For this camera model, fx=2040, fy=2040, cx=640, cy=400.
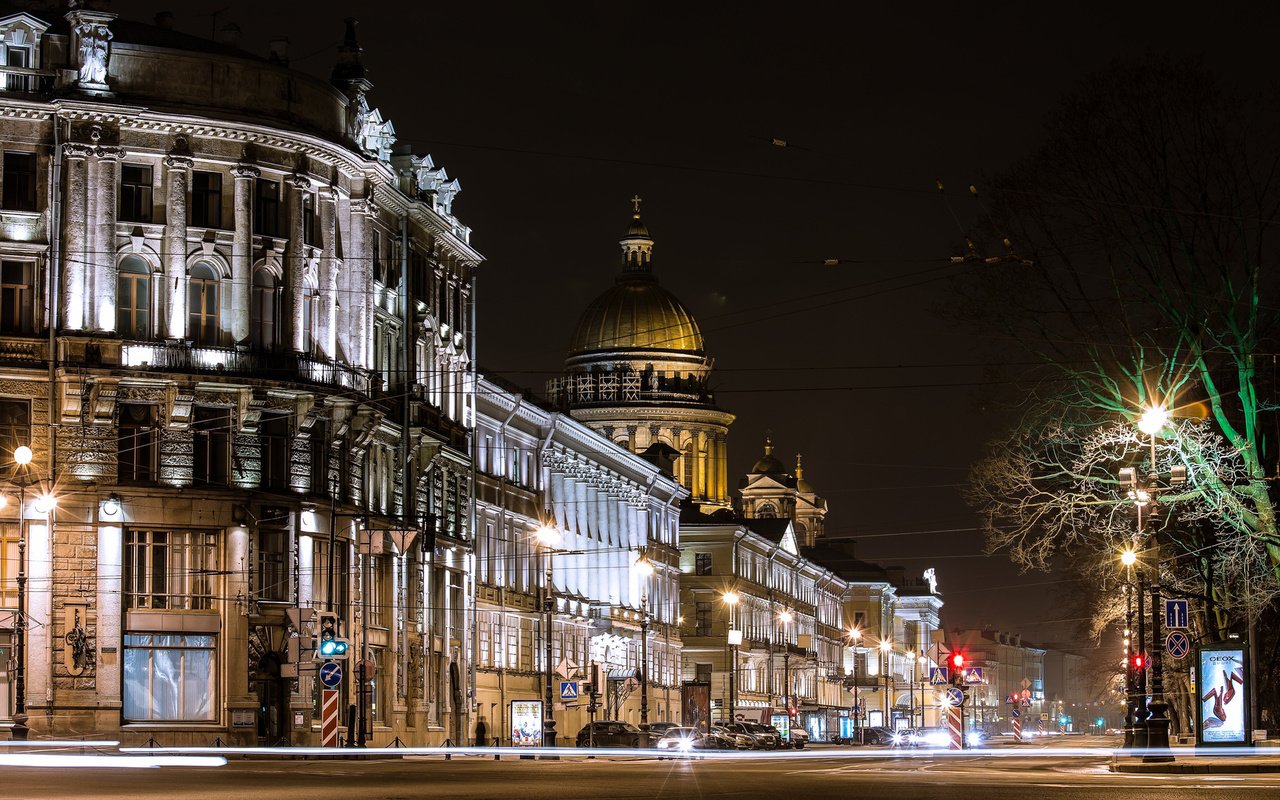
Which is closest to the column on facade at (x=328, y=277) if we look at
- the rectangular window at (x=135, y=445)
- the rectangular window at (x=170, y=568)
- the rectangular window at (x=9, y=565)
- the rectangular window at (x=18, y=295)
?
the rectangular window at (x=135, y=445)

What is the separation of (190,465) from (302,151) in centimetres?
1046

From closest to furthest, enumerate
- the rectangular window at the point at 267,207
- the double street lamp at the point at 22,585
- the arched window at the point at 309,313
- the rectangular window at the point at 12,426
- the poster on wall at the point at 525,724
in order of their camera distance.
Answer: the double street lamp at the point at 22,585, the rectangular window at the point at 12,426, the rectangular window at the point at 267,207, the arched window at the point at 309,313, the poster on wall at the point at 525,724

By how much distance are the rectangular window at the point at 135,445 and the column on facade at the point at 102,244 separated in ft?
8.72

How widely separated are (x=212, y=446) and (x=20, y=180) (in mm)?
9411

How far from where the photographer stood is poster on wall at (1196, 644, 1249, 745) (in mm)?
47125

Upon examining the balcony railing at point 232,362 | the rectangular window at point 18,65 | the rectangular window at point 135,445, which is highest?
the rectangular window at point 18,65

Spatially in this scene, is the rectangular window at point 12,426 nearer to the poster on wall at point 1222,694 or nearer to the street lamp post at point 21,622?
the street lamp post at point 21,622

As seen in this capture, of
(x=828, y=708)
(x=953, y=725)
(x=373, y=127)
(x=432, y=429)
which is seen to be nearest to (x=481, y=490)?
(x=432, y=429)

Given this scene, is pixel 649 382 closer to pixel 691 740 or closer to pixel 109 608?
pixel 691 740

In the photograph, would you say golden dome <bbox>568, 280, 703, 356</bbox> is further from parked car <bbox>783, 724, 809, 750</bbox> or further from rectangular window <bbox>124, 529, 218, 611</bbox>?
rectangular window <bbox>124, 529, 218, 611</bbox>

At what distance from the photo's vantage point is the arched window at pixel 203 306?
6062cm

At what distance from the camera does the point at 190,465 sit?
2347 inches

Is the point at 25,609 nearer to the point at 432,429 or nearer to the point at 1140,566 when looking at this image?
the point at 432,429

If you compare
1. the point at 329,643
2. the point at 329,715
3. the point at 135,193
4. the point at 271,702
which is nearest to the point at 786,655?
the point at 271,702
